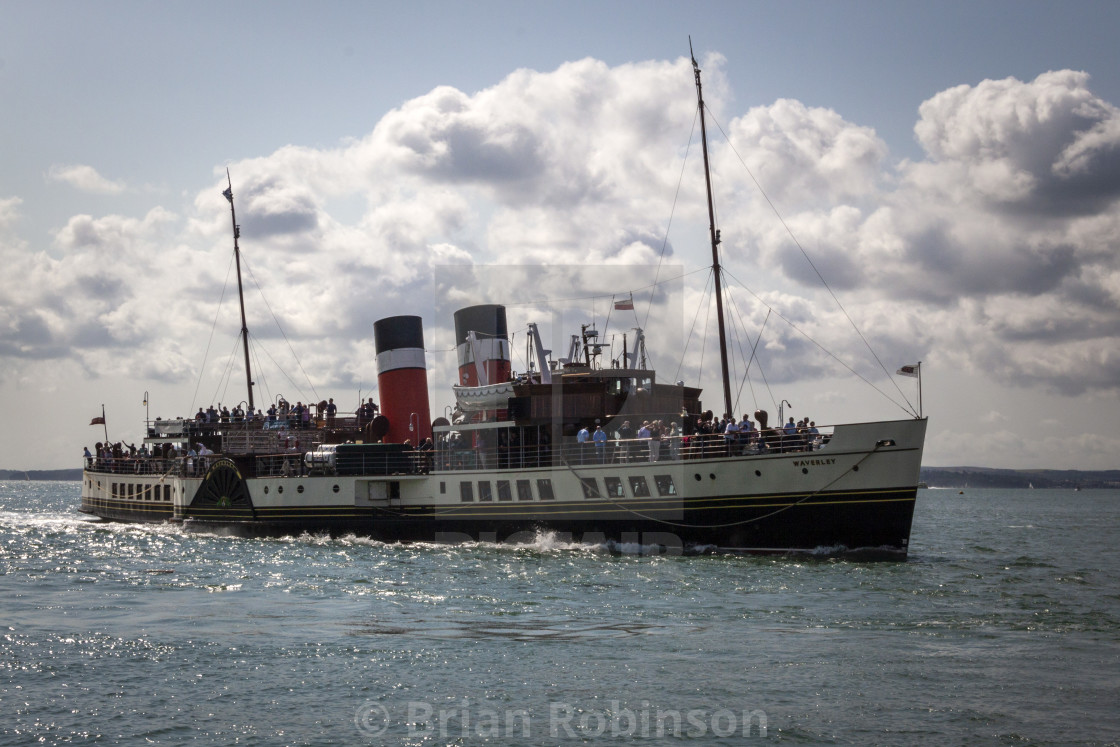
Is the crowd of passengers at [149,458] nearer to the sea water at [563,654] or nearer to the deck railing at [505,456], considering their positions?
the deck railing at [505,456]

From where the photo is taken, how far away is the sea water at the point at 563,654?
42.6 ft

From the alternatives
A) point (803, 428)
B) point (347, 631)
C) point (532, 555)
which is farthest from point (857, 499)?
point (347, 631)

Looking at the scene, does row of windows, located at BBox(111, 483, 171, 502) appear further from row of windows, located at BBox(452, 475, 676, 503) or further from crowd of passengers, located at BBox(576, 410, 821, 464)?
crowd of passengers, located at BBox(576, 410, 821, 464)

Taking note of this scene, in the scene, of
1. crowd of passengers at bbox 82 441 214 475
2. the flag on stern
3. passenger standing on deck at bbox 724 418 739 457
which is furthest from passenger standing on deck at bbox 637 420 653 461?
crowd of passengers at bbox 82 441 214 475

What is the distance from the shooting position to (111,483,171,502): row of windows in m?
47.0

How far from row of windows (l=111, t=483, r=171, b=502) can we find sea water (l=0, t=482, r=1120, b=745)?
18689mm

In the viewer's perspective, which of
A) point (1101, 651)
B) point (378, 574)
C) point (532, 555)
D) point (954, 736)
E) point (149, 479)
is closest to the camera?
point (954, 736)

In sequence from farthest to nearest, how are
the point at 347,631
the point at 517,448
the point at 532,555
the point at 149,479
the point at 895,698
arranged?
the point at 149,479, the point at 517,448, the point at 532,555, the point at 347,631, the point at 895,698

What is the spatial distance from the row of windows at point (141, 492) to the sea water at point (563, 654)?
18689mm

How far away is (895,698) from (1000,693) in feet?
5.14

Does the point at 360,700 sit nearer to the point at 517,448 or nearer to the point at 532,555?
the point at 532,555

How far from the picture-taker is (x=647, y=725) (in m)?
13.0

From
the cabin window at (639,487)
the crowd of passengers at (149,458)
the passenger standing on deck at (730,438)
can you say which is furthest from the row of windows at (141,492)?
the passenger standing on deck at (730,438)

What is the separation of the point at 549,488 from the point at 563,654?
52.1 ft
